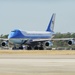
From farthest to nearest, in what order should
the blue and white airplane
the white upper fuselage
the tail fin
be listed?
1. the tail fin
2. the white upper fuselage
3. the blue and white airplane

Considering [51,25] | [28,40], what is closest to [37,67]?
[28,40]

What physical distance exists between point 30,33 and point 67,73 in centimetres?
6072

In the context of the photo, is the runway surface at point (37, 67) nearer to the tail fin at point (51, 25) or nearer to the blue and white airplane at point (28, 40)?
the blue and white airplane at point (28, 40)

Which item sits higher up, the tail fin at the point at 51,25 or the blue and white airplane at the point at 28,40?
the tail fin at the point at 51,25

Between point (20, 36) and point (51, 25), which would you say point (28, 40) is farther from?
point (51, 25)

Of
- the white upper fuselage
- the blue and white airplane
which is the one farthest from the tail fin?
the white upper fuselage

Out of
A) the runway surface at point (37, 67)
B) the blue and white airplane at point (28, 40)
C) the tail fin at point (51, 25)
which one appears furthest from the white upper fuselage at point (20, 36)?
the runway surface at point (37, 67)

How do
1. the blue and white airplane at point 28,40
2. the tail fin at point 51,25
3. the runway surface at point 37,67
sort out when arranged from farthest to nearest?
1. the tail fin at point 51,25
2. the blue and white airplane at point 28,40
3. the runway surface at point 37,67

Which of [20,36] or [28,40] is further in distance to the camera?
[28,40]

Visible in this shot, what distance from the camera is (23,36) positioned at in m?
78.6

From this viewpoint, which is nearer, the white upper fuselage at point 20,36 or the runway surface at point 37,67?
the runway surface at point 37,67

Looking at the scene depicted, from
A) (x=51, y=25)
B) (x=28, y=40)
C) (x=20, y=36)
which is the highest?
(x=51, y=25)

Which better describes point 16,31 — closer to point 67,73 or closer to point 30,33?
point 30,33

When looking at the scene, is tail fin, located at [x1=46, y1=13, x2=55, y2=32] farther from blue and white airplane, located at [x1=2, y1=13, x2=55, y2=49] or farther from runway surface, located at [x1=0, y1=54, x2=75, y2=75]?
runway surface, located at [x1=0, y1=54, x2=75, y2=75]
